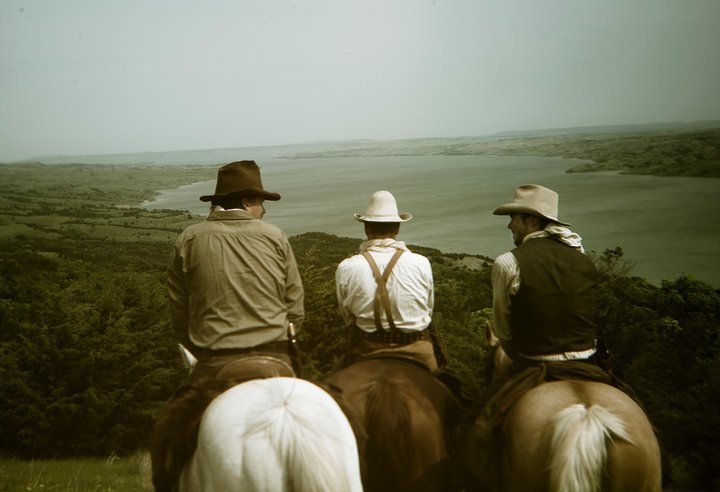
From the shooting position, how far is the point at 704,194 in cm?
6244

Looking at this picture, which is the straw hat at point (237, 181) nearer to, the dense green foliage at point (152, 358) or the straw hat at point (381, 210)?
the straw hat at point (381, 210)

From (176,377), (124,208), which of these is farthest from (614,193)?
(176,377)

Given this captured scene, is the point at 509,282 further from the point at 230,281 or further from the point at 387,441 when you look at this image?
the point at 230,281

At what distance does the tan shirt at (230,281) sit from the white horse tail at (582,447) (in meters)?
1.96

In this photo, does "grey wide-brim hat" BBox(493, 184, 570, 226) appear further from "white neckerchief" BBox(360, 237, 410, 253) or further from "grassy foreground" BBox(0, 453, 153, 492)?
"grassy foreground" BBox(0, 453, 153, 492)

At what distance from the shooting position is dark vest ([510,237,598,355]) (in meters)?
3.55

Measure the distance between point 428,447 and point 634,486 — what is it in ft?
4.40

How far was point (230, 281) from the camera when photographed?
3.58 m

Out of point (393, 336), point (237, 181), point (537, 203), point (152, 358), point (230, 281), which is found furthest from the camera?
point (152, 358)

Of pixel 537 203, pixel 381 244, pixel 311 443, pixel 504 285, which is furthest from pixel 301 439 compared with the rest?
pixel 537 203

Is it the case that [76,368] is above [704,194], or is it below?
above

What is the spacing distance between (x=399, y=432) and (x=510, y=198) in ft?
295

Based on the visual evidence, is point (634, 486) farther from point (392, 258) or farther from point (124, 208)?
point (124, 208)

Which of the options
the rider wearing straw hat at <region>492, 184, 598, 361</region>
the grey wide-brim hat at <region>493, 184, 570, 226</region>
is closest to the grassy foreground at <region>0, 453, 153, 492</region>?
the rider wearing straw hat at <region>492, 184, 598, 361</region>
